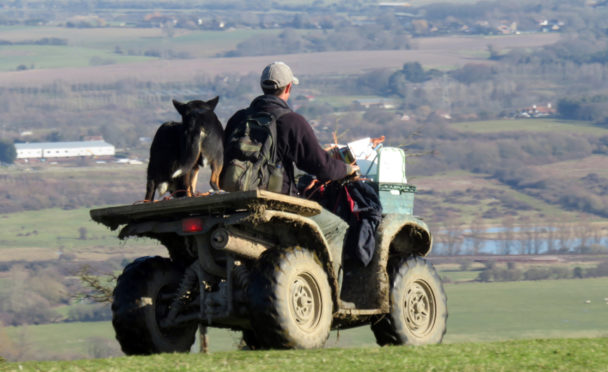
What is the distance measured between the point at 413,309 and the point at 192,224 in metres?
2.79

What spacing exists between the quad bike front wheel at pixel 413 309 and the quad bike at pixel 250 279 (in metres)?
0.01

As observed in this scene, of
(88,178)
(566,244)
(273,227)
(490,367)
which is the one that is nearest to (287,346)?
(273,227)

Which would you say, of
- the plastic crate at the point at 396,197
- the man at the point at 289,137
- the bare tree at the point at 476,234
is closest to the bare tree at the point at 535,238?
the bare tree at the point at 476,234

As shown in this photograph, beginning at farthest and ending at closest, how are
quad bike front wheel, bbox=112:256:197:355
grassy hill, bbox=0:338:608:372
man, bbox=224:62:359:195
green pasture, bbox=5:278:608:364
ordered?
green pasture, bbox=5:278:608:364 < man, bbox=224:62:359:195 < quad bike front wheel, bbox=112:256:197:355 < grassy hill, bbox=0:338:608:372

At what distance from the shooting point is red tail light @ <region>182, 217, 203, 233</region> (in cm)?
1024

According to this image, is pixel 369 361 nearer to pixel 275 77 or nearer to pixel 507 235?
pixel 275 77

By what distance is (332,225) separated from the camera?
439 inches

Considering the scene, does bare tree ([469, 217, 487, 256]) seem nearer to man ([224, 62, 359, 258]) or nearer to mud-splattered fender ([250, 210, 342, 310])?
man ([224, 62, 359, 258])

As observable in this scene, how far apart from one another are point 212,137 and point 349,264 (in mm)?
1823

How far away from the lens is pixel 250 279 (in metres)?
10.2

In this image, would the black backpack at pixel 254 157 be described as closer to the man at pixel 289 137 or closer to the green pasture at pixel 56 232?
the man at pixel 289 137

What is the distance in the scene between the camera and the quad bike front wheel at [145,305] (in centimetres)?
1069

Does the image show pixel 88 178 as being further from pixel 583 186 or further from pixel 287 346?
pixel 287 346

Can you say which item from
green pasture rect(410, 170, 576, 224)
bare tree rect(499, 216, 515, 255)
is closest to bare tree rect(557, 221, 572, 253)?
bare tree rect(499, 216, 515, 255)
